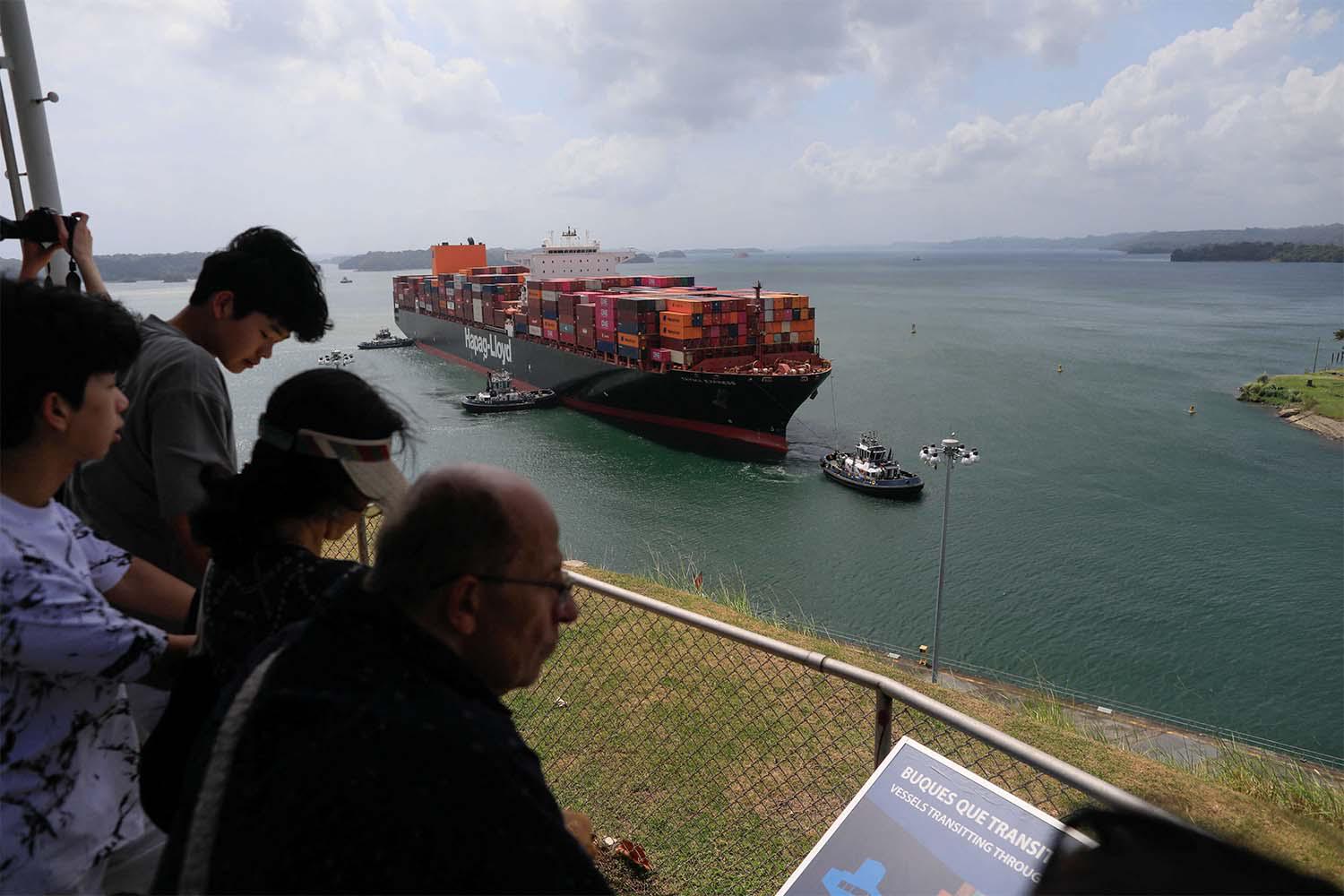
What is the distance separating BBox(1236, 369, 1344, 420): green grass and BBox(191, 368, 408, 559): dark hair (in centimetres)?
3739

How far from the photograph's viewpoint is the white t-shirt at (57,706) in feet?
3.72

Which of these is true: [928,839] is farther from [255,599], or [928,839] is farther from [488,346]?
[488,346]

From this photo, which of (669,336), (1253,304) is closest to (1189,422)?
(669,336)

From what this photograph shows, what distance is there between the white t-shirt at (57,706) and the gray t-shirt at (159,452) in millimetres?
248

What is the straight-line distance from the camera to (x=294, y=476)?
1.31m

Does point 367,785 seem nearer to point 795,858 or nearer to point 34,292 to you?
point 34,292

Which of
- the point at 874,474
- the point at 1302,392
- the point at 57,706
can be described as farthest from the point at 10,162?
the point at 1302,392

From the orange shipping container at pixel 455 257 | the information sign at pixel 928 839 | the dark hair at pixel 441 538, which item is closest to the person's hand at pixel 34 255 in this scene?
the dark hair at pixel 441 538

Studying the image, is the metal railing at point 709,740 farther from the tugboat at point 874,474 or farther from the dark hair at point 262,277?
the tugboat at point 874,474

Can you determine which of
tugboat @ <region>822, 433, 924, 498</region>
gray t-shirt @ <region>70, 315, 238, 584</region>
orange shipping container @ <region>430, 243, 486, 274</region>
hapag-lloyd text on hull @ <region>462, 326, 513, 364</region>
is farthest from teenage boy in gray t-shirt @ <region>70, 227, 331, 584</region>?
orange shipping container @ <region>430, 243, 486, 274</region>

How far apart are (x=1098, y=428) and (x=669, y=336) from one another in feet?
48.9

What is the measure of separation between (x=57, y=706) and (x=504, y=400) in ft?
96.5

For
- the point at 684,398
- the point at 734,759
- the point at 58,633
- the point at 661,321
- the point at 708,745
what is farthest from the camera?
the point at 661,321

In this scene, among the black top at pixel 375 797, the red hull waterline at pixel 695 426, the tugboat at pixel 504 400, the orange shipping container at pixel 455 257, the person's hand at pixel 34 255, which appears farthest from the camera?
the orange shipping container at pixel 455 257
